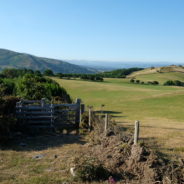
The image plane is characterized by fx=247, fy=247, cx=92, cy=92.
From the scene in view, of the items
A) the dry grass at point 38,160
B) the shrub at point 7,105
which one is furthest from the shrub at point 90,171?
the shrub at point 7,105

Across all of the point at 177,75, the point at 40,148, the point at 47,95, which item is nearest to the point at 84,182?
the point at 40,148

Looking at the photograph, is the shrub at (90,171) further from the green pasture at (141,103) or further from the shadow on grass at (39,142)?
the green pasture at (141,103)

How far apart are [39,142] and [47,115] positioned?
2286 millimetres

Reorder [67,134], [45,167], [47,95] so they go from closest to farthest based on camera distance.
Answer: [45,167] < [67,134] < [47,95]

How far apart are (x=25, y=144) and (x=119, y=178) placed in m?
4.93

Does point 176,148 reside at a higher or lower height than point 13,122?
lower

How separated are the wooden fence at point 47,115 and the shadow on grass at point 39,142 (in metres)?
1.08

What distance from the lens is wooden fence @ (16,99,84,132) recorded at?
40.2 feet

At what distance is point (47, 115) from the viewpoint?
1272cm

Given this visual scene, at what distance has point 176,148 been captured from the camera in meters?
9.91

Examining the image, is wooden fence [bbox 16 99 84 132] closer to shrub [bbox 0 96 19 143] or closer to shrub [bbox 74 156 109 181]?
shrub [bbox 0 96 19 143]

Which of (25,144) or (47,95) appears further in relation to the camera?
(47,95)

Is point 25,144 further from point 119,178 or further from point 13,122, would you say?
point 119,178

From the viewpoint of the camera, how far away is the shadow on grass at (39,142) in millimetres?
9680
